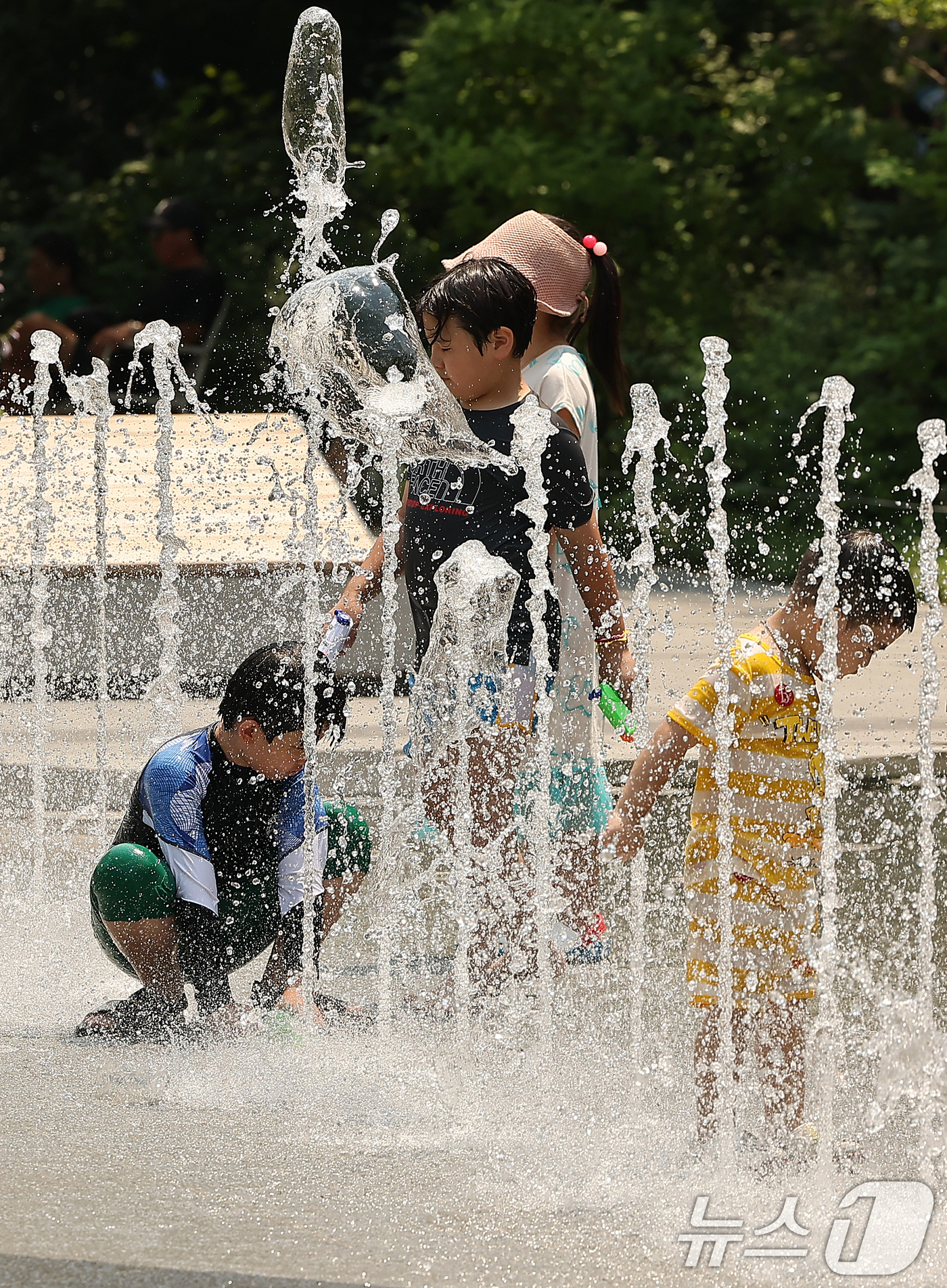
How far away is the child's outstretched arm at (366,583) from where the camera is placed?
3219mm

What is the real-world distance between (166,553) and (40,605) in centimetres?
64

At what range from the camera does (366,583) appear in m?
3.28

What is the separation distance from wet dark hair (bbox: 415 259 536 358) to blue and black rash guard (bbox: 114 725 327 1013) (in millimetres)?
839

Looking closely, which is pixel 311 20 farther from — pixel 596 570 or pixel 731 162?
pixel 731 162

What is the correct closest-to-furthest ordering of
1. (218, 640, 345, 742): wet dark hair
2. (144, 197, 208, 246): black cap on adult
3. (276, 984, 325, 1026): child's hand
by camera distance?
(218, 640, 345, 742): wet dark hair
(276, 984, 325, 1026): child's hand
(144, 197, 208, 246): black cap on adult

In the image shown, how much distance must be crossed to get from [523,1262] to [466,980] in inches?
36.3

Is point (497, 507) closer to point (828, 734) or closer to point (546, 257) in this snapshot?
point (546, 257)

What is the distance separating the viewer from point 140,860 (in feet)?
9.53

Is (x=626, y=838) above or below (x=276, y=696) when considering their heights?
below

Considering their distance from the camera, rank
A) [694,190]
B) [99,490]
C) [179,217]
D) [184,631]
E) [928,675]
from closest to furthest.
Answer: [928,675]
[99,490]
[184,631]
[179,217]
[694,190]

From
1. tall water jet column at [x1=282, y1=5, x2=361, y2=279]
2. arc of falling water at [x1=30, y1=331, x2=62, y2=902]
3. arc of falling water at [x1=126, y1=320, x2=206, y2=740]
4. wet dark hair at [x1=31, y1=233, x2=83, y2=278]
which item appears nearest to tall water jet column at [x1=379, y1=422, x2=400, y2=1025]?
tall water jet column at [x1=282, y1=5, x2=361, y2=279]

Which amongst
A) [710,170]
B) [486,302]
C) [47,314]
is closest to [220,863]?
[486,302]

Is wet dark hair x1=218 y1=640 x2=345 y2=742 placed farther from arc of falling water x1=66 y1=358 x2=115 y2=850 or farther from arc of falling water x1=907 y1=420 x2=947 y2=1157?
arc of falling water x1=66 y1=358 x2=115 y2=850

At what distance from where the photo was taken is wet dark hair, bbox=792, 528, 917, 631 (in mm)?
2535
